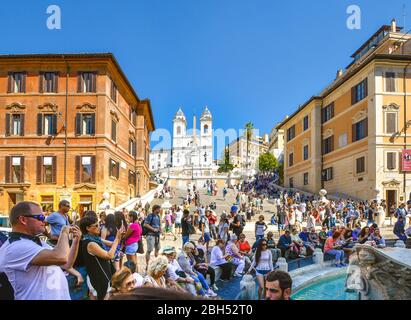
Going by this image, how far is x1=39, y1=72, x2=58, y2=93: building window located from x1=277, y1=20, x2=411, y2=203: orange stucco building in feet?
73.1

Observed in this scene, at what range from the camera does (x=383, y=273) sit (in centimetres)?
696

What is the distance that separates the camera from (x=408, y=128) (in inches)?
1251

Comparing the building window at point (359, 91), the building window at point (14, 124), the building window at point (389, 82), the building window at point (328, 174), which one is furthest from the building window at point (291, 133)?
the building window at point (14, 124)

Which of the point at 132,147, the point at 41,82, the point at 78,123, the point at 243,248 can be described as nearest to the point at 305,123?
the point at 132,147

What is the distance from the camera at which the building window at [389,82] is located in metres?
31.7

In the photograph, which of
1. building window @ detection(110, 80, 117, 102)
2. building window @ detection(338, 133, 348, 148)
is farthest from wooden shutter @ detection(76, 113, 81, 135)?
building window @ detection(338, 133, 348, 148)

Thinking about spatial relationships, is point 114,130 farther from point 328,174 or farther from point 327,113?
point 327,113

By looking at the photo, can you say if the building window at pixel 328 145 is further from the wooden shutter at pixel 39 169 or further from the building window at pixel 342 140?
the wooden shutter at pixel 39 169

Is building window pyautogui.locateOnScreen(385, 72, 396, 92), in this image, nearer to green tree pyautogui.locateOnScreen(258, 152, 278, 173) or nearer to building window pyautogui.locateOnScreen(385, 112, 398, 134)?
building window pyautogui.locateOnScreen(385, 112, 398, 134)

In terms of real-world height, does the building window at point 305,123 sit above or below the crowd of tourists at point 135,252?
above

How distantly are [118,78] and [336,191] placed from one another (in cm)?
2032

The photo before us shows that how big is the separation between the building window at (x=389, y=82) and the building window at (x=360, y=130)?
8.73ft

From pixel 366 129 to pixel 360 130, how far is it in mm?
1281
